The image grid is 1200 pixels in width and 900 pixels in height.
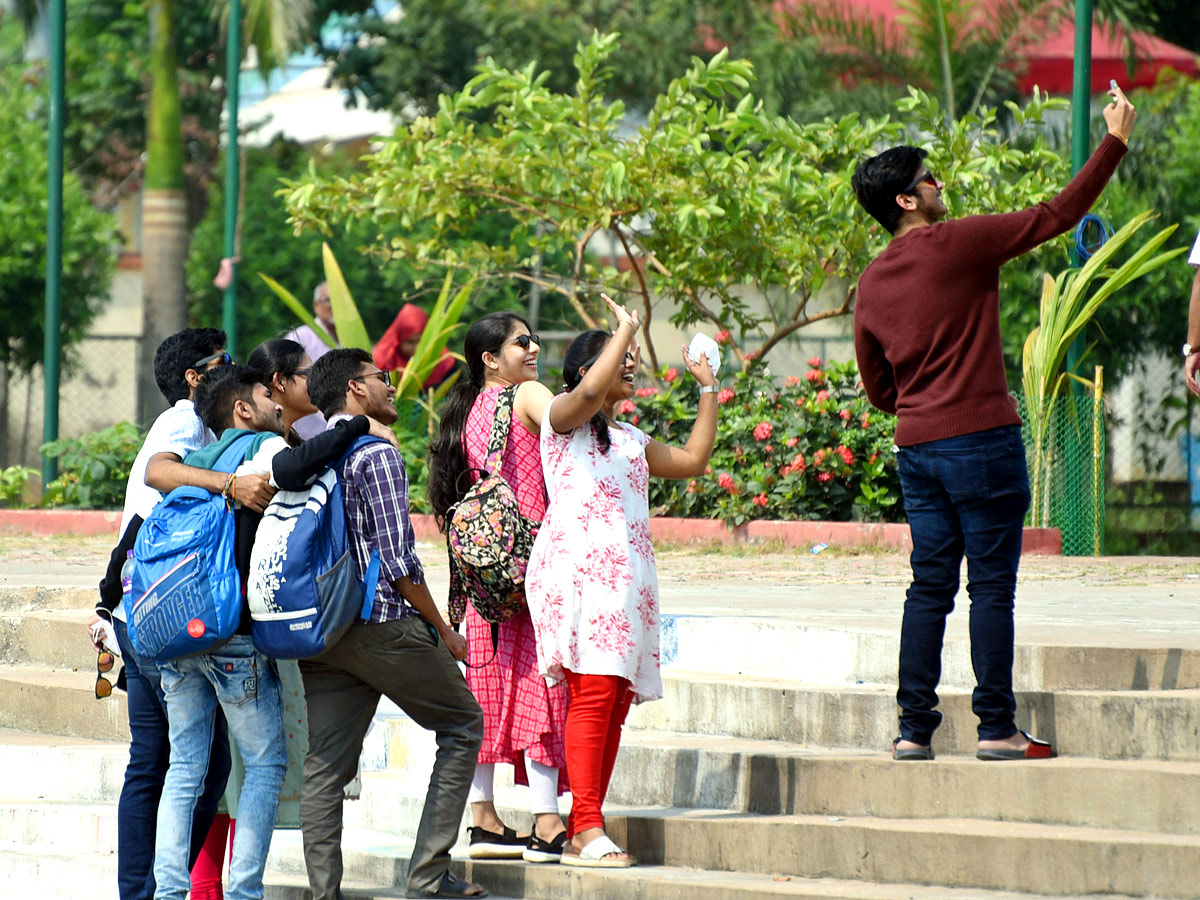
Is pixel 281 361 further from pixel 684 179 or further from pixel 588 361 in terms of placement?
pixel 684 179

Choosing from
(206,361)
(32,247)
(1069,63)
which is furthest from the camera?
(32,247)

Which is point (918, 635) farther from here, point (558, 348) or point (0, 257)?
point (0, 257)

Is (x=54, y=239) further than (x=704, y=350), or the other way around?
(x=54, y=239)

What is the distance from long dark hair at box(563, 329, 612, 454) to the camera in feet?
15.9

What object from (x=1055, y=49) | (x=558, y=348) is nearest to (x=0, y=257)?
(x=558, y=348)

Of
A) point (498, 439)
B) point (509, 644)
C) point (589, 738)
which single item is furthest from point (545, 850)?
point (498, 439)

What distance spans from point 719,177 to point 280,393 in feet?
23.1

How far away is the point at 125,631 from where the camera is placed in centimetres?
480

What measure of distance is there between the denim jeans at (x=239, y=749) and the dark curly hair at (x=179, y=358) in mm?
973

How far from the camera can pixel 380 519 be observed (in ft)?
15.3

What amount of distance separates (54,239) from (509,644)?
33.0ft

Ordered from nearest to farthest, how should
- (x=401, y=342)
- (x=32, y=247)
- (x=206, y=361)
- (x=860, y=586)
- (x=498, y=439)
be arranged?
(x=498, y=439) → (x=206, y=361) → (x=860, y=586) → (x=401, y=342) → (x=32, y=247)

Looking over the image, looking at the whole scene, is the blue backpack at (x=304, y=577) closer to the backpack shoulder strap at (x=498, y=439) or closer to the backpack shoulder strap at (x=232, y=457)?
the backpack shoulder strap at (x=232, y=457)

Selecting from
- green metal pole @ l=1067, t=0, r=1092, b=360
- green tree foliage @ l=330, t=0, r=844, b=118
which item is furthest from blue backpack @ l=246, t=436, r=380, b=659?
green tree foliage @ l=330, t=0, r=844, b=118
